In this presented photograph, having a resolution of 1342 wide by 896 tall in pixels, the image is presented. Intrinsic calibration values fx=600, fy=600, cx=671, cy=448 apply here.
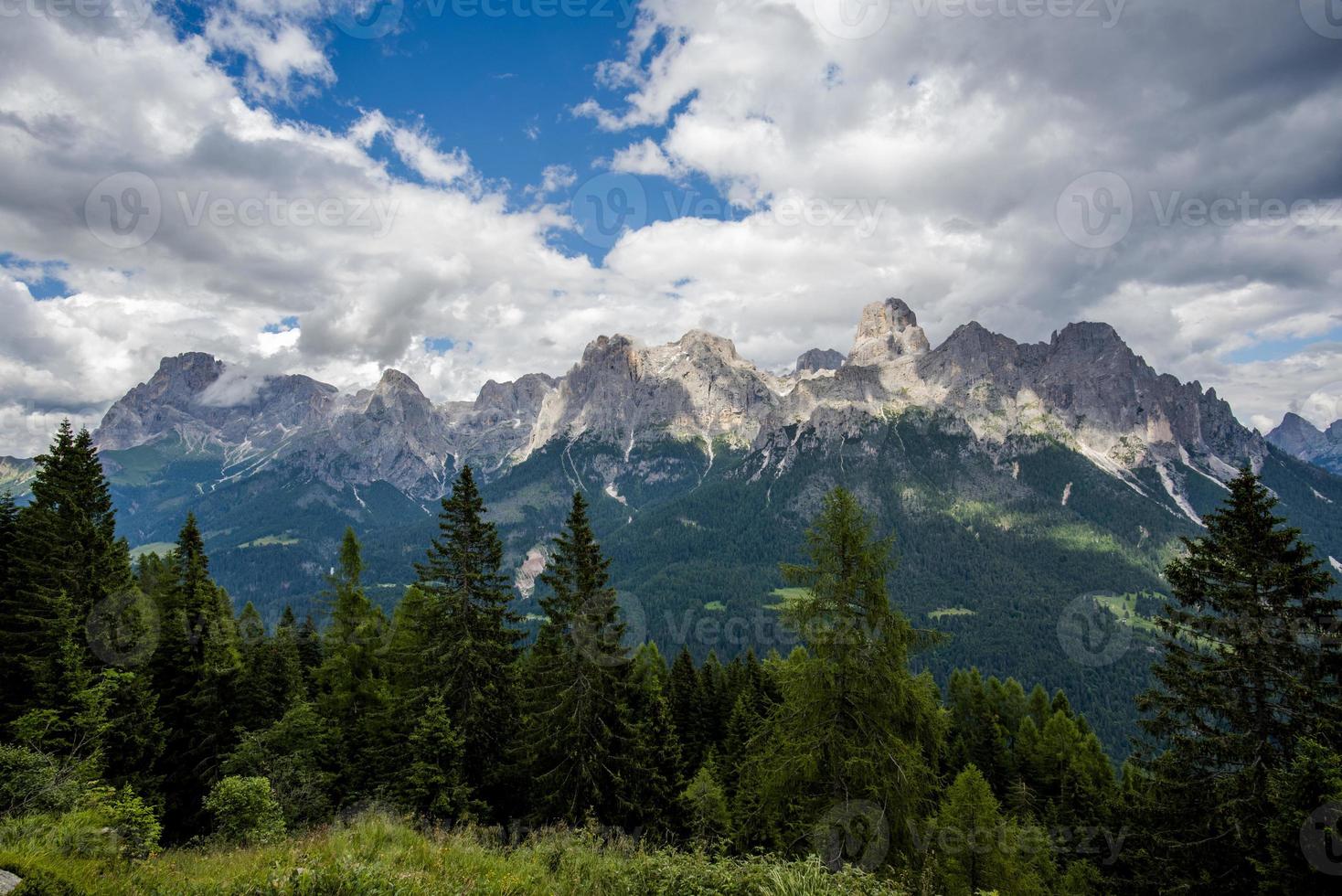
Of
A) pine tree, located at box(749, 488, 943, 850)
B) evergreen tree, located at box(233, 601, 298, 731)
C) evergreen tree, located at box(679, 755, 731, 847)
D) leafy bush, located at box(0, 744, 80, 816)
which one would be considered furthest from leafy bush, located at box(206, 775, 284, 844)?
evergreen tree, located at box(679, 755, 731, 847)

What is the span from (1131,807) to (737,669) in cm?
3557

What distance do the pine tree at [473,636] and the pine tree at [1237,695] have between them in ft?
74.1

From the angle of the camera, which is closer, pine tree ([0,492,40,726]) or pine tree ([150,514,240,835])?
pine tree ([0,492,40,726])

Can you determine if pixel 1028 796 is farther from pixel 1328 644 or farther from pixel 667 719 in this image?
pixel 1328 644

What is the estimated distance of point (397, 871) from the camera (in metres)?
9.25

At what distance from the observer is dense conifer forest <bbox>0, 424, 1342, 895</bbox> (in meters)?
11.5

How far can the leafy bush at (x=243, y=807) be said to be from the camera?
1711cm

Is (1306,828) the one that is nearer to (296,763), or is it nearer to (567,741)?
(567,741)

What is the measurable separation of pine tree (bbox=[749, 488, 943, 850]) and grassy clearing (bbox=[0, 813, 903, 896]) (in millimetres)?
3563

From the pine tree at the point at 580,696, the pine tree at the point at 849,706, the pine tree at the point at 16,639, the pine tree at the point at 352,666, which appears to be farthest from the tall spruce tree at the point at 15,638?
the pine tree at the point at 849,706

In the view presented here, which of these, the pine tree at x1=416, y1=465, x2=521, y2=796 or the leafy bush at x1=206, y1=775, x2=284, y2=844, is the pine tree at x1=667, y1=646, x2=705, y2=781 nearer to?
the pine tree at x1=416, y1=465, x2=521, y2=796

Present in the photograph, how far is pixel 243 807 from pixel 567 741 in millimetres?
11167

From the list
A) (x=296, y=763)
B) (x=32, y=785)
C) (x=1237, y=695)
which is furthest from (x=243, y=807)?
(x=1237, y=695)

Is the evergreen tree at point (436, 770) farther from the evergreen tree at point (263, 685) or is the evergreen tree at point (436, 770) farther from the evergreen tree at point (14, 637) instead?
the evergreen tree at point (14, 637)
